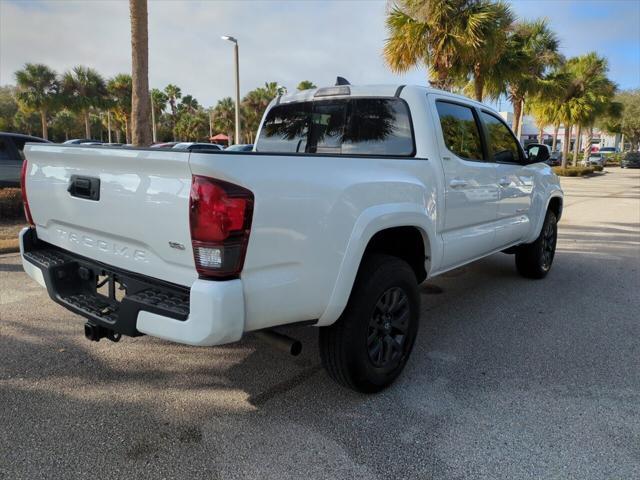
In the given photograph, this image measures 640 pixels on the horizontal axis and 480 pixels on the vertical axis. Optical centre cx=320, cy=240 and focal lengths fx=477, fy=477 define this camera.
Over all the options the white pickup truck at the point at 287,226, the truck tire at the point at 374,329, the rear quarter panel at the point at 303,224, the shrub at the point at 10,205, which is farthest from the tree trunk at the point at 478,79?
the rear quarter panel at the point at 303,224

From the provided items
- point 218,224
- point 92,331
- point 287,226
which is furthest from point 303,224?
point 92,331

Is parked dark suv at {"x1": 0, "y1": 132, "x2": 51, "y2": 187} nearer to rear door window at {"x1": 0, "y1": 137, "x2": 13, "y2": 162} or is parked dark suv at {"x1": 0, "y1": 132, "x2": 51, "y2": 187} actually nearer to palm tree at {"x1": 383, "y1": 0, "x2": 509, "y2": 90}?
rear door window at {"x1": 0, "y1": 137, "x2": 13, "y2": 162}

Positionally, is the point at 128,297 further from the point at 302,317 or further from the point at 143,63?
the point at 143,63

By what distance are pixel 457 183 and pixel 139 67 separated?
22.7 ft

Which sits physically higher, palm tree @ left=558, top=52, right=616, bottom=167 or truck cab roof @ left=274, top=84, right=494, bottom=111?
palm tree @ left=558, top=52, right=616, bottom=167

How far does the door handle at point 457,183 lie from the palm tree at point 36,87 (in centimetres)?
4064

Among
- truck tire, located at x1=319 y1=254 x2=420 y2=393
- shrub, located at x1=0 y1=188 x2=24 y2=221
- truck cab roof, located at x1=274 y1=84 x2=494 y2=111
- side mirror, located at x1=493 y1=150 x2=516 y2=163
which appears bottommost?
truck tire, located at x1=319 y1=254 x2=420 y2=393

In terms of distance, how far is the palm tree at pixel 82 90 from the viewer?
37.3 meters

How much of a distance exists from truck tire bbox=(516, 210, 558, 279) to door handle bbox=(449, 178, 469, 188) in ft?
7.44

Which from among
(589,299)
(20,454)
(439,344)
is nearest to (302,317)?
(20,454)

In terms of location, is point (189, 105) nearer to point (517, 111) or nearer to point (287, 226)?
point (517, 111)

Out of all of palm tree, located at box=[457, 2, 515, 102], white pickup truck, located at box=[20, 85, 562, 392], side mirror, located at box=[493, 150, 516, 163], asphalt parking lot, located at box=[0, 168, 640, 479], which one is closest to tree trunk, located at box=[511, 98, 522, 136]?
palm tree, located at box=[457, 2, 515, 102]

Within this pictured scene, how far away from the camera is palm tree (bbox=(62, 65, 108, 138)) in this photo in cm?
3734

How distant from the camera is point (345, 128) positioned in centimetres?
377
